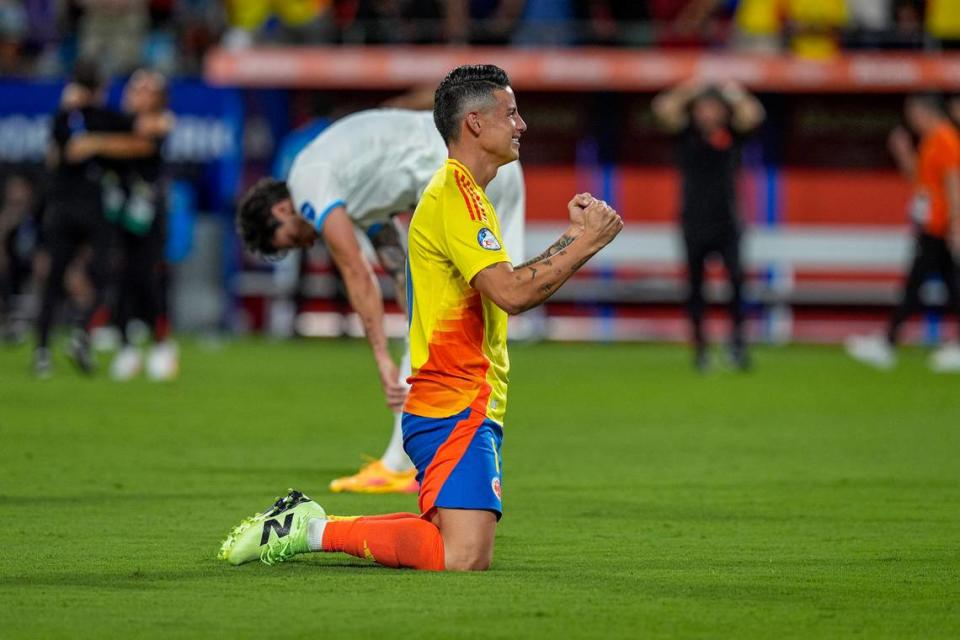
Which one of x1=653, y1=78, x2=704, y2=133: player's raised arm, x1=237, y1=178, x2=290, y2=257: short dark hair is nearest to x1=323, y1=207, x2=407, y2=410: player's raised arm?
x1=237, y1=178, x2=290, y2=257: short dark hair

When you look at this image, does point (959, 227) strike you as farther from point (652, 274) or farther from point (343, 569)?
point (343, 569)

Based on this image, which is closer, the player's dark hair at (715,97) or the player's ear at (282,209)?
the player's ear at (282,209)

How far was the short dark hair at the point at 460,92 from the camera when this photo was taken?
6324 mm

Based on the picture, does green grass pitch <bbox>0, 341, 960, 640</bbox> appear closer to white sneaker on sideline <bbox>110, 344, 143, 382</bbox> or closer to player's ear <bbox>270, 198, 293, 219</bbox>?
white sneaker on sideline <bbox>110, 344, 143, 382</bbox>

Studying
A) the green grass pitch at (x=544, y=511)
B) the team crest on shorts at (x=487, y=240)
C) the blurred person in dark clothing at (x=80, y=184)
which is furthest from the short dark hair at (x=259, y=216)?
the blurred person in dark clothing at (x=80, y=184)

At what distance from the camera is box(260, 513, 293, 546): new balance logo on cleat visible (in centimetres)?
636

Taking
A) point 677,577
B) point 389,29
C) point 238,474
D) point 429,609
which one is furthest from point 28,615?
point 389,29

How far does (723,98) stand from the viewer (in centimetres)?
1719

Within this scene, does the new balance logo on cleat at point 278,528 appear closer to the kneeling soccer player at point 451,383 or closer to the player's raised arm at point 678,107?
the kneeling soccer player at point 451,383

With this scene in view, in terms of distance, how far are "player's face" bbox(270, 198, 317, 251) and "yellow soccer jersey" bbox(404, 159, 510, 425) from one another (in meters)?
2.32

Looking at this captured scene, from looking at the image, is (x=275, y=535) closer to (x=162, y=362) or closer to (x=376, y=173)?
(x=376, y=173)

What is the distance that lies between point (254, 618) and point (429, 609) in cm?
53

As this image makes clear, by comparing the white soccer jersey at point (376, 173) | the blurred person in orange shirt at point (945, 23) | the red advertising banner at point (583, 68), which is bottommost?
the white soccer jersey at point (376, 173)

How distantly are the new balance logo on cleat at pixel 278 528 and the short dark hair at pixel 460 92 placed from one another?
144cm
